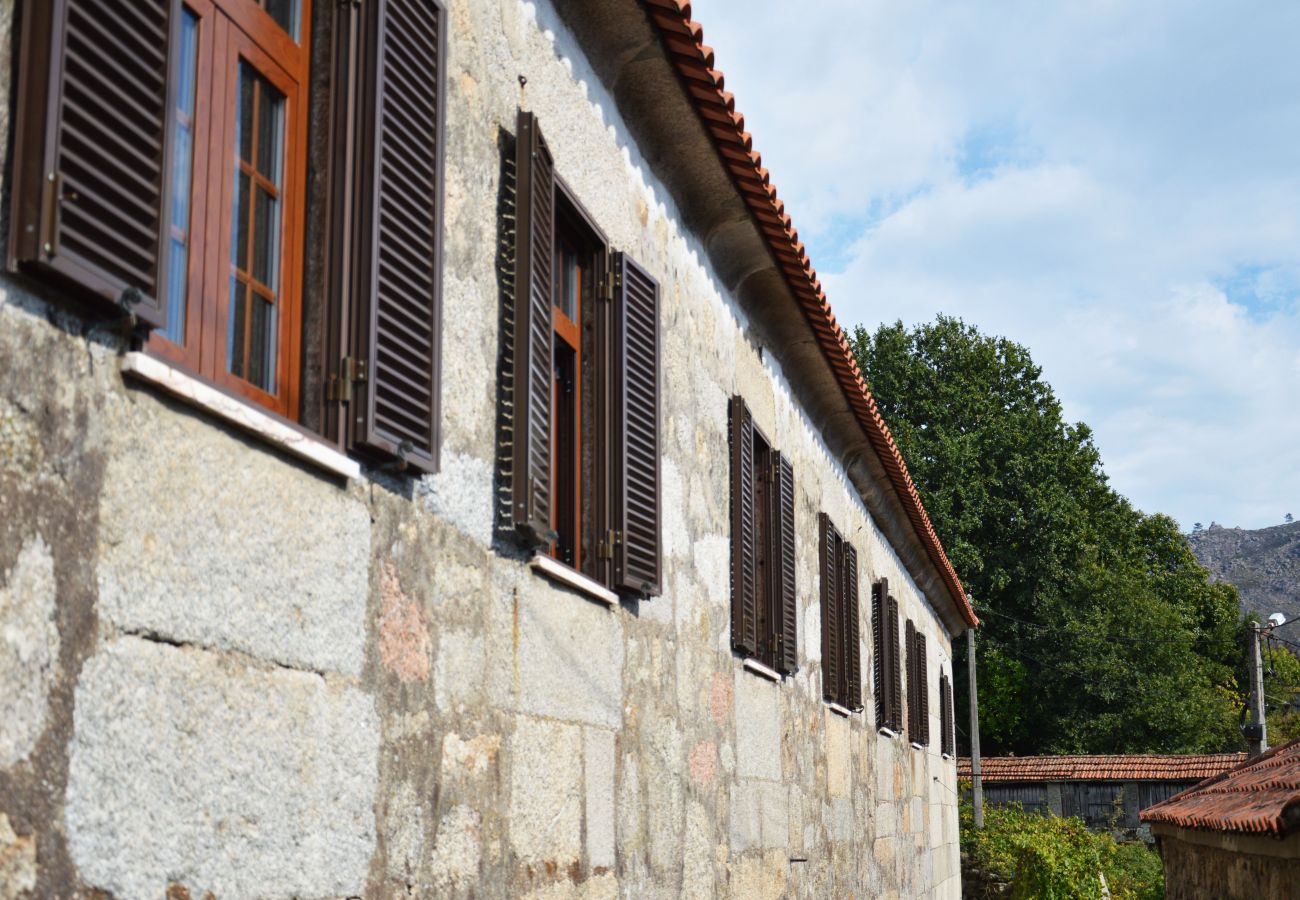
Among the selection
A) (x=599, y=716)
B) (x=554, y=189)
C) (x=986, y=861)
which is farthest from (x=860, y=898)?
(x=986, y=861)

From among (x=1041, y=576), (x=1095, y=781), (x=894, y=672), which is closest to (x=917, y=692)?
(x=894, y=672)

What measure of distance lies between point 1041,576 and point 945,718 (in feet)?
59.2

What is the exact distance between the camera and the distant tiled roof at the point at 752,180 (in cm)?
564

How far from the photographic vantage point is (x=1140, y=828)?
31.8m

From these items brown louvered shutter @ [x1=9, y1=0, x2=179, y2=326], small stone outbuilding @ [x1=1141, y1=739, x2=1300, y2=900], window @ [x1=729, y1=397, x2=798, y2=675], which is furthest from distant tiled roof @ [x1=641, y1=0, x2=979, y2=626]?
small stone outbuilding @ [x1=1141, y1=739, x2=1300, y2=900]

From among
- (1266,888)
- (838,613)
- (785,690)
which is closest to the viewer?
(785,690)

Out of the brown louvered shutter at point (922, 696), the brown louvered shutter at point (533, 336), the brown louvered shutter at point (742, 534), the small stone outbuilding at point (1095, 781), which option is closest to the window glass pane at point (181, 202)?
the brown louvered shutter at point (533, 336)

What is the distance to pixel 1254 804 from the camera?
9.87 metres

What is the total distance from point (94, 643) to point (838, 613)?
860 cm

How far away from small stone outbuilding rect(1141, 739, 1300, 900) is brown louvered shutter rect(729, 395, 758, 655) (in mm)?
2731

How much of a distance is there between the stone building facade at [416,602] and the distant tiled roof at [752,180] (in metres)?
0.04

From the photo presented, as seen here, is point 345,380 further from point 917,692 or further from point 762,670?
point 917,692

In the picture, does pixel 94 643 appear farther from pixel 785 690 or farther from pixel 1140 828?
pixel 1140 828

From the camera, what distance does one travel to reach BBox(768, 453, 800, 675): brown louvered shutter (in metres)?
8.48
